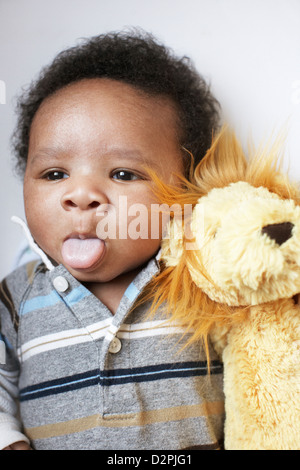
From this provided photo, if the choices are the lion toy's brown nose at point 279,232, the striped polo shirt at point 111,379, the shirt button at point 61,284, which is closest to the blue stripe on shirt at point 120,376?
the striped polo shirt at point 111,379

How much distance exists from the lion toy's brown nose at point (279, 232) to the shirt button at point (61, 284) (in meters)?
0.27

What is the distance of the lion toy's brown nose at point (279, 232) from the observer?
0.50 m

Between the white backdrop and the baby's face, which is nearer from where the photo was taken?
the baby's face

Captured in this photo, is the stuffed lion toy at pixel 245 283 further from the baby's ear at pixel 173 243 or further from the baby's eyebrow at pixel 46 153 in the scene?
the baby's eyebrow at pixel 46 153

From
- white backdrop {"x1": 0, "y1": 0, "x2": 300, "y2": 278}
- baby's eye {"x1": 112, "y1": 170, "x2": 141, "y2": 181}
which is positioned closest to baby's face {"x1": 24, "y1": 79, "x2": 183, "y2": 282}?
baby's eye {"x1": 112, "y1": 170, "x2": 141, "y2": 181}

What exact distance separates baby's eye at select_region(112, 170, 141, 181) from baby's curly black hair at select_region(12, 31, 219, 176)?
0.09 metres

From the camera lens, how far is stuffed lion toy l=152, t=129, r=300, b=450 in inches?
20.1

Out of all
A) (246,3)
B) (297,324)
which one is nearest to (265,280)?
(297,324)

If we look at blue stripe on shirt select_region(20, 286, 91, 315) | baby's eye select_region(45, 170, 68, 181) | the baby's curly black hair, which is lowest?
blue stripe on shirt select_region(20, 286, 91, 315)

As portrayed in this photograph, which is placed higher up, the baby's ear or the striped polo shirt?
the baby's ear

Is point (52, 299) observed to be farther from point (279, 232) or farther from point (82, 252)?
point (279, 232)

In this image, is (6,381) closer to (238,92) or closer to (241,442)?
(241,442)

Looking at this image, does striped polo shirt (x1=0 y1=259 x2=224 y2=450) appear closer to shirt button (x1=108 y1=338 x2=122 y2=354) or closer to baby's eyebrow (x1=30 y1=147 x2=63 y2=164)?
shirt button (x1=108 y1=338 x2=122 y2=354)

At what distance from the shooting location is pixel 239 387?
580 millimetres
